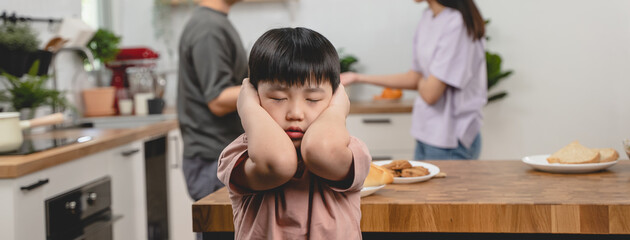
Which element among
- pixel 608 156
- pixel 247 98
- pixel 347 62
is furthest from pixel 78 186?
pixel 347 62

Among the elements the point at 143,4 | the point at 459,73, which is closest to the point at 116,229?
the point at 459,73

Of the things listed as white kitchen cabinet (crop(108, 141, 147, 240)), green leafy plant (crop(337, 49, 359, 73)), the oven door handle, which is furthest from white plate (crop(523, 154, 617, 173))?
green leafy plant (crop(337, 49, 359, 73))

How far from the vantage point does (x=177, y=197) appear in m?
3.05

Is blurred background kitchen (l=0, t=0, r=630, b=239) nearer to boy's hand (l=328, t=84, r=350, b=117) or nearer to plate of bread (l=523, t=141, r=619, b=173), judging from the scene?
plate of bread (l=523, t=141, r=619, b=173)

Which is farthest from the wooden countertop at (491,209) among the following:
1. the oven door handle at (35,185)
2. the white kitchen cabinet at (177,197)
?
the white kitchen cabinet at (177,197)

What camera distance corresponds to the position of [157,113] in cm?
334

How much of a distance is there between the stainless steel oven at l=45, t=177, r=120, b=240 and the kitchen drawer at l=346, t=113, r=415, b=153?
1.42 meters

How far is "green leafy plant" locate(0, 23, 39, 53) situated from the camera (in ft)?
7.89

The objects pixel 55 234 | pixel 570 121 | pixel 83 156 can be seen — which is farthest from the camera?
pixel 570 121

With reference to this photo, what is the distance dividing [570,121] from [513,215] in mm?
2545

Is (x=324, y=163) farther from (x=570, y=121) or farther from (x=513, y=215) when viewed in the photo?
(x=570, y=121)

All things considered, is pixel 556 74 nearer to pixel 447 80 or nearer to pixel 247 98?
pixel 447 80

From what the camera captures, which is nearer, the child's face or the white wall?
the child's face

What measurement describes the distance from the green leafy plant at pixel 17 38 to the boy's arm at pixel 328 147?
1919mm
